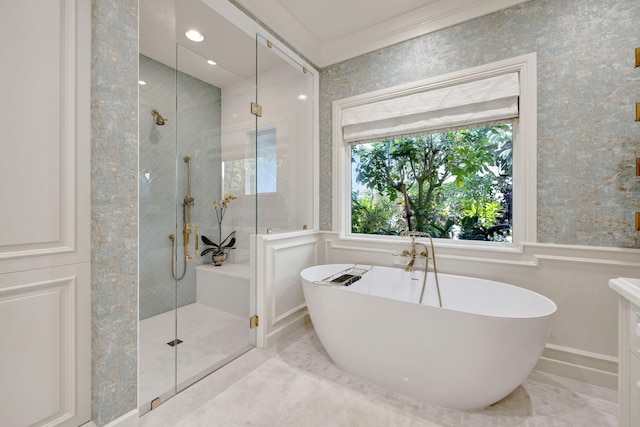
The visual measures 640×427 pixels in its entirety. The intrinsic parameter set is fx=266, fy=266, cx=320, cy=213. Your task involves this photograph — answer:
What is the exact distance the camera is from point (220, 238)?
2.43 meters

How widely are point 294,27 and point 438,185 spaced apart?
6.43ft

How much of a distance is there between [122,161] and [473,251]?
2.43 meters

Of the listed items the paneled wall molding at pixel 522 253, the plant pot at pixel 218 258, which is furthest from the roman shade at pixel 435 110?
the plant pot at pixel 218 258

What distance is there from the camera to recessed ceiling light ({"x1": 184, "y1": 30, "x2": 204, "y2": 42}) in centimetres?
186

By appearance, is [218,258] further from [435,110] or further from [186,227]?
[435,110]

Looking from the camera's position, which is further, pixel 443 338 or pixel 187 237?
pixel 187 237

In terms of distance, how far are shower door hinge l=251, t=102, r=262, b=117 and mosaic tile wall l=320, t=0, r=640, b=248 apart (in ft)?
5.85

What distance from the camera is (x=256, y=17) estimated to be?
2166 millimetres

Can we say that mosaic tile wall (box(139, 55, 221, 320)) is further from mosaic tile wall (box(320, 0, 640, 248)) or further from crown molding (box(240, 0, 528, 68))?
mosaic tile wall (box(320, 0, 640, 248))

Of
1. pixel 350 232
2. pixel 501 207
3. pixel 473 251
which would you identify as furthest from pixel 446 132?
pixel 350 232
